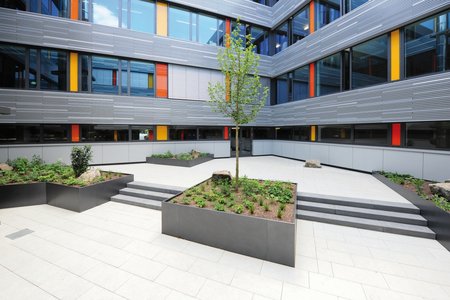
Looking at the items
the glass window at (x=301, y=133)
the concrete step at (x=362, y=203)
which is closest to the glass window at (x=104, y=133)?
the concrete step at (x=362, y=203)

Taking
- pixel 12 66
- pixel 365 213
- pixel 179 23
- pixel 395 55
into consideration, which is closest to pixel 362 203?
pixel 365 213

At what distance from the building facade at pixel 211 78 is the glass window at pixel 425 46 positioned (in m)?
0.04

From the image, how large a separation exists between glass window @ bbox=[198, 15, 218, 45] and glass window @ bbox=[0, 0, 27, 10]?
380 inches

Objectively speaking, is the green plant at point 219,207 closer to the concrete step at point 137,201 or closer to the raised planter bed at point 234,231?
the raised planter bed at point 234,231

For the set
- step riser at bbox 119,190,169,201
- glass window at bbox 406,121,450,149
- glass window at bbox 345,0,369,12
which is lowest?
step riser at bbox 119,190,169,201

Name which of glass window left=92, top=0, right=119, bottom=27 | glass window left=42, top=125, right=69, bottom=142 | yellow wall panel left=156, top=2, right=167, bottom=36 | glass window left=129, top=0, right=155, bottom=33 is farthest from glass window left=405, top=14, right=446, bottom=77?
glass window left=42, top=125, right=69, bottom=142

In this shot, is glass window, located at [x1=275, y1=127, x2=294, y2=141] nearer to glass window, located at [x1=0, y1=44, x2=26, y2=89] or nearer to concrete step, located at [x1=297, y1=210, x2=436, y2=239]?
concrete step, located at [x1=297, y1=210, x2=436, y2=239]

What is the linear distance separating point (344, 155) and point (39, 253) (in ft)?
40.3

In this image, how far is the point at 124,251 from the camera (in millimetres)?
3756

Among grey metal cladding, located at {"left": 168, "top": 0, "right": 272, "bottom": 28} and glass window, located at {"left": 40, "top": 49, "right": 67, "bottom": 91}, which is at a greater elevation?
grey metal cladding, located at {"left": 168, "top": 0, "right": 272, "bottom": 28}

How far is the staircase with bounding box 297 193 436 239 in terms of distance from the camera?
14.8 feet

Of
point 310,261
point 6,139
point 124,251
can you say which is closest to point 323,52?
point 310,261

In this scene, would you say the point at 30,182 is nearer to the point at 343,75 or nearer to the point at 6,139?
the point at 6,139

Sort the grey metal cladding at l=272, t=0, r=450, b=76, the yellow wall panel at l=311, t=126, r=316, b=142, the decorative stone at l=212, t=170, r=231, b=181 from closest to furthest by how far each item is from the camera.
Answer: the decorative stone at l=212, t=170, r=231, b=181
the grey metal cladding at l=272, t=0, r=450, b=76
the yellow wall panel at l=311, t=126, r=316, b=142
